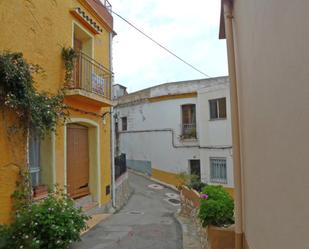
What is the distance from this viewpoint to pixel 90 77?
9125 mm

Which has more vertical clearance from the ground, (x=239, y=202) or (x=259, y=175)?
(x=259, y=175)

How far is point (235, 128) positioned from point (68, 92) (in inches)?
188

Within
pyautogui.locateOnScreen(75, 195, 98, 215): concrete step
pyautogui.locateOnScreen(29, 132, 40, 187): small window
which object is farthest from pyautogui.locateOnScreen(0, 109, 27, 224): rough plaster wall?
pyautogui.locateOnScreen(75, 195, 98, 215): concrete step

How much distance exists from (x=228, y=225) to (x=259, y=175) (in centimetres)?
285

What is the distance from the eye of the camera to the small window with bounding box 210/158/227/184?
1730 cm

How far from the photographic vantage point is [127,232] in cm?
723

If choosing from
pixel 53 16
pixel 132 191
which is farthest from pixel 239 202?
pixel 132 191

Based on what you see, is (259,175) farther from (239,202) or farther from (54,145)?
(54,145)

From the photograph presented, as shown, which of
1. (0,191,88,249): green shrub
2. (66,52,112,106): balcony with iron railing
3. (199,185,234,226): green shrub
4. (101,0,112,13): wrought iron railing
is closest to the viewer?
(0,191,88,249): green shrub

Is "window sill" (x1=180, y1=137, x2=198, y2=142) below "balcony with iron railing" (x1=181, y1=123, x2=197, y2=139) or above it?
below

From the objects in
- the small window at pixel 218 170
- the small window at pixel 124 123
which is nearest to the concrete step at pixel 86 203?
the small window at pixel 218 170

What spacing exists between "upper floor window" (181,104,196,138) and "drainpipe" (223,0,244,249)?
49.0 ft

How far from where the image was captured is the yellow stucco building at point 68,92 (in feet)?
20.1

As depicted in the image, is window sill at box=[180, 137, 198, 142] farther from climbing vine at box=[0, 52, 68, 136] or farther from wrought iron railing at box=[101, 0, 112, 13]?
climbing vine at box=[0, 52, 68, 136]
